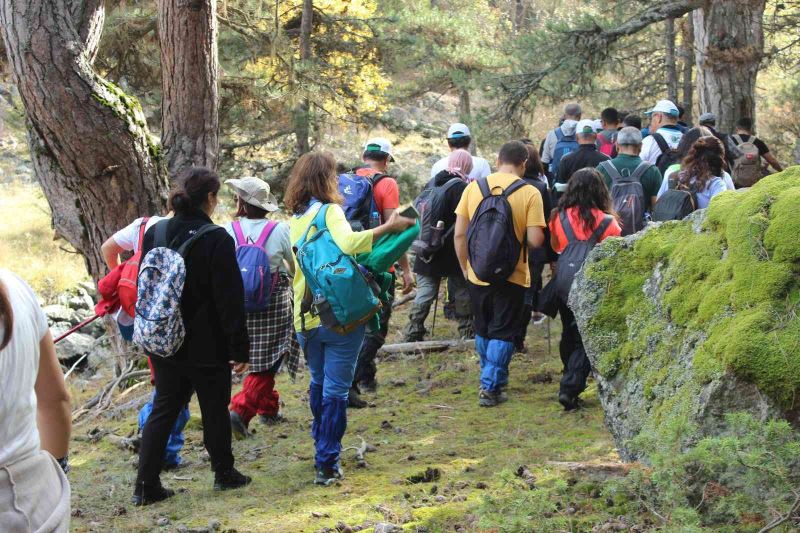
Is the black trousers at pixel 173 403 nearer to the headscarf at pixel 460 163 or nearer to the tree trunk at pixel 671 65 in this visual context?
the headscarf at pixel 460 163

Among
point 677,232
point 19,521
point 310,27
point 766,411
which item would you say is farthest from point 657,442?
point 310,27

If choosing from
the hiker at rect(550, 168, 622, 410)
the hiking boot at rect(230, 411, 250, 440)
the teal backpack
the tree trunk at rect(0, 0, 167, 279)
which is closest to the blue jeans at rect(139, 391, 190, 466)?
the hiking boot at rect(230, 411, 250, 440)

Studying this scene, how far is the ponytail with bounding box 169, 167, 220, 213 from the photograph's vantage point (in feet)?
17.5

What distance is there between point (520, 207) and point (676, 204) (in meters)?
1.24

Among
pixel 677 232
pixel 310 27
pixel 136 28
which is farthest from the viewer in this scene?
pixel 310 27

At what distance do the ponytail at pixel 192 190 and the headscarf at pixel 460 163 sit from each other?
11.3 ft

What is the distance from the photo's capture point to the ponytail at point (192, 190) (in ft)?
17.5

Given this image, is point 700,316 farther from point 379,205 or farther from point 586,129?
point 586,129

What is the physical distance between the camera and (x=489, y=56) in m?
21.6

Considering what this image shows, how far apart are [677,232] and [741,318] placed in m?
1.34

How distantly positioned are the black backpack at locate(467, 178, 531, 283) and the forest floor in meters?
1.18

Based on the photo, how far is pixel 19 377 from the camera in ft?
7.98

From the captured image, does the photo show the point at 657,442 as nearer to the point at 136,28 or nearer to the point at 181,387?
the point at 181,387

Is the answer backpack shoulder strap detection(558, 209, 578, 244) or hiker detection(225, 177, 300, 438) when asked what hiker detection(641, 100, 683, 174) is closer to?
backpack shoulder strap detection(558, 209, 578, 244)
